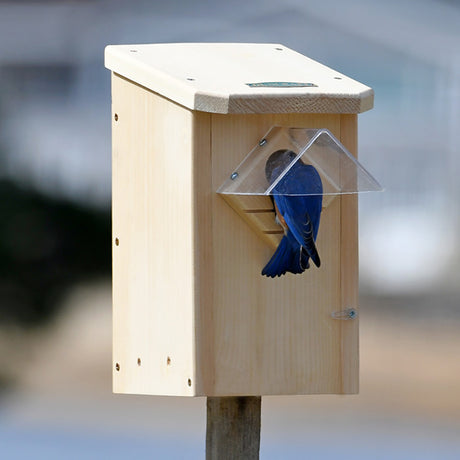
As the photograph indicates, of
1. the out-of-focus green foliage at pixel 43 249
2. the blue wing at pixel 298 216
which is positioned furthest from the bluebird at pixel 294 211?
the out-of-focus green foliage at pixel 43 249

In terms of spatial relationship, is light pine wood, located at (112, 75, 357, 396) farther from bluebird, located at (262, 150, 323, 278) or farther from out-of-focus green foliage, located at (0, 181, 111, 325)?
out-of-focus green foliage, located at (0, 181, 111, 325)

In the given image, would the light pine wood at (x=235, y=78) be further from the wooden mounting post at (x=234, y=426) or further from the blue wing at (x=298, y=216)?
the wooden mounting post at (x=234, y=426)

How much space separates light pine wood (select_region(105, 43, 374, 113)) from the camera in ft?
8.55

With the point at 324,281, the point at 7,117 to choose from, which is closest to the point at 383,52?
the point at 7,117

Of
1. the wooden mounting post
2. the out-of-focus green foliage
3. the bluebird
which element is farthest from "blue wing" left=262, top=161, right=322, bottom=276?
the out-of-focus green foliage

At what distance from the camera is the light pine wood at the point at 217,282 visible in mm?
2670

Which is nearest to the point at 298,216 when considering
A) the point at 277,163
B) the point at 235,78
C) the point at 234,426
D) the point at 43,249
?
the point at 277,163

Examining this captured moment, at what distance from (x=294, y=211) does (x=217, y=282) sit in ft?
0.70

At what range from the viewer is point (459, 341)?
537cm

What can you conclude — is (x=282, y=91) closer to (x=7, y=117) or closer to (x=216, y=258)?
(x=216, y=258)

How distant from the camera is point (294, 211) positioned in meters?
2.63

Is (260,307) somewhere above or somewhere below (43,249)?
above

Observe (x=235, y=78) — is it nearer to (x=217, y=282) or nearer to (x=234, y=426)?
(x=217, y=282)

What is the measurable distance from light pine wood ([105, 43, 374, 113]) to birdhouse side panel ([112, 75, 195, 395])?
6 centimetres
